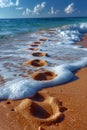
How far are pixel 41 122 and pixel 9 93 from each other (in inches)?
40.3

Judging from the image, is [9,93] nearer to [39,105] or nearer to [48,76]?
[39,105]

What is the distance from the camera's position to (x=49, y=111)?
11.2 feet

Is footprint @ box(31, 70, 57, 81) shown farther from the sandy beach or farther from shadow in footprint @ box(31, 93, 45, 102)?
shadow in footprint @ box(31, 93, 45, 102)

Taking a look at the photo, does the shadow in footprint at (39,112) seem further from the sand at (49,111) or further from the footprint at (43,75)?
the footprint at (43,75)

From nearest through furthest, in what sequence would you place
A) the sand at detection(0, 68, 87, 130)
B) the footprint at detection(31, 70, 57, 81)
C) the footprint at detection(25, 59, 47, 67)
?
the sand at detection(0, 68, 87, 130)
the footprint at detection(31, 70, 57, 81)
the footprint at detection(25, 59, 47, 67)

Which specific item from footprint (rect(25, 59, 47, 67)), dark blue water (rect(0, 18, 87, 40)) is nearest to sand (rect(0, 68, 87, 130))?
footprint (rect(25, 59, 47, 67))

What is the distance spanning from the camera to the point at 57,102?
3.64m

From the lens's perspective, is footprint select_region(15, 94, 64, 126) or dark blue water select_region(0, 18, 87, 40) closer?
footprint select_region(15, 94, 64, 126)

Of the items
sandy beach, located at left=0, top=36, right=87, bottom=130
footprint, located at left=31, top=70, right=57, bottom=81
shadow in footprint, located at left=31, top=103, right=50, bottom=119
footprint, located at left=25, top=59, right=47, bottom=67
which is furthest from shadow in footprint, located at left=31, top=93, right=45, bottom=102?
footprint, located at left=25, top=59, right=47, bottom=67

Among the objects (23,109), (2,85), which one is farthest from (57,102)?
(2,85)

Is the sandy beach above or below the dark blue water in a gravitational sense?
above

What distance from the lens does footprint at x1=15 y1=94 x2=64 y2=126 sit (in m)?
3.13

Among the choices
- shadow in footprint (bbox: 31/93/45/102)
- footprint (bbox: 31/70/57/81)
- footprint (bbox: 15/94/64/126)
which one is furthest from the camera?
footprint (bbox: 31/70/57/81)

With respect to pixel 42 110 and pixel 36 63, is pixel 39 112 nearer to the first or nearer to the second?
pixel 42 110
